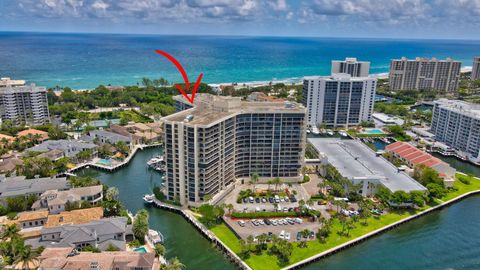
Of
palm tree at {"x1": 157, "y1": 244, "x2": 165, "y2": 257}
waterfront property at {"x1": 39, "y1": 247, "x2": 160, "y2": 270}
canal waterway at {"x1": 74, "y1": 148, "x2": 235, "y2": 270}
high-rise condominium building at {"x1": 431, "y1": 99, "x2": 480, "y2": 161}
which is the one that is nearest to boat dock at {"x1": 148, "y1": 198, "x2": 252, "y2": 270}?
canal waterway at {"x1": 74, "y1": 148, "x2": 235, "y2": 270}

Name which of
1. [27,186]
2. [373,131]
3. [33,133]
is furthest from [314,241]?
[33,133]

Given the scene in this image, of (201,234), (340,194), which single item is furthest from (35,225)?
(340,194)

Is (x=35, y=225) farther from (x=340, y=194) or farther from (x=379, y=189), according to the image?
(x=379, y=189)

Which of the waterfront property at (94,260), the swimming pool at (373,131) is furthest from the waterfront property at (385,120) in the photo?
the waterfront property at (94,260)

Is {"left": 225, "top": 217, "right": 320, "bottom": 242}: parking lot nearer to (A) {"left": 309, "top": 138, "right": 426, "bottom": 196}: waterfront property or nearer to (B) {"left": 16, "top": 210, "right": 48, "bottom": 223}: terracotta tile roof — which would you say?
(A) {"left": 309, "top": 138, "right": 426, "bottom": 196}: waterfront property

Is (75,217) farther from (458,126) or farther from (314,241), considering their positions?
(458,126)

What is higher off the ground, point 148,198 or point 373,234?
point 148,198
